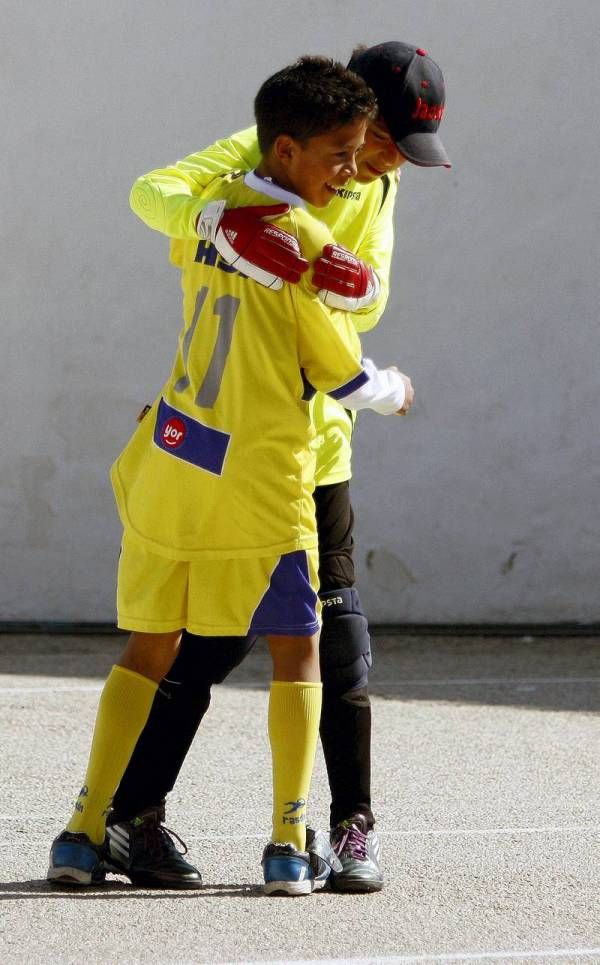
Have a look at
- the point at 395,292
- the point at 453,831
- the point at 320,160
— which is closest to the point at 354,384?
the point at 320,160

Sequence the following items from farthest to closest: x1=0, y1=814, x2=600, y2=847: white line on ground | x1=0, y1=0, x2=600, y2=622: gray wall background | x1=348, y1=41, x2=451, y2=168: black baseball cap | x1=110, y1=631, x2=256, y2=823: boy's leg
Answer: x1=0, y1=0, x2=600, y2=622: gray wall background
x1=0, y1=814, x2=600, y2=847: white line on ground
x1=110, y1=631, x2=256, y2=823: boy's leg
x1=348, y1=41, x2=451, y2=168: black baseball cap

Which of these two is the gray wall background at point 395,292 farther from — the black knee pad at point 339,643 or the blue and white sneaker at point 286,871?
the blue and white sneaker at point 286,871

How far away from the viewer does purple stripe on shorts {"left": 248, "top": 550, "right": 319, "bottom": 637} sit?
3.09 m

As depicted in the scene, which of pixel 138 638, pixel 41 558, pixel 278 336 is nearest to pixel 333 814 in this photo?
pixel 138 638

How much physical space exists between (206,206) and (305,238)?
0.68ft

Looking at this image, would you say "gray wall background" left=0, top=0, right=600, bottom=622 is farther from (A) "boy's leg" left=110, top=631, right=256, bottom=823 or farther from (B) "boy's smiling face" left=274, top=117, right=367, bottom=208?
(B) "boy's smiling face" left=274, top=117, right=367, bottom=208

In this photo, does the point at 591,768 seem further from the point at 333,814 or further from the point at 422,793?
the point at 333,814

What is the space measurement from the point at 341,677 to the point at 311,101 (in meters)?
1.29

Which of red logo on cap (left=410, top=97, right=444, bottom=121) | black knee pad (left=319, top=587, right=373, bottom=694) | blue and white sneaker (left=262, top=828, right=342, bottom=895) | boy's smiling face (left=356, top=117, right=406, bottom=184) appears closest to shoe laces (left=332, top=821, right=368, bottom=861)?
blue and white sneaker (left=262, top=828, right=342, bottom=895)

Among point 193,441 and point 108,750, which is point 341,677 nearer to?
point 108,750

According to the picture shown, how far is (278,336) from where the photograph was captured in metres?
3.04

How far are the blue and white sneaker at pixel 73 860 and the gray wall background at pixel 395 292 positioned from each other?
12.8 ft

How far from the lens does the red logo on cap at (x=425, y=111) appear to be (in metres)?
3.22

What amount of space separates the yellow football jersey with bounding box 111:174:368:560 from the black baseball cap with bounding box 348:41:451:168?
37 cm
